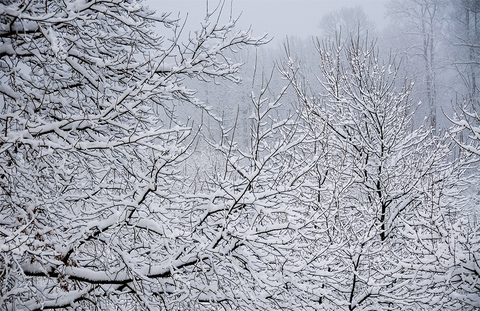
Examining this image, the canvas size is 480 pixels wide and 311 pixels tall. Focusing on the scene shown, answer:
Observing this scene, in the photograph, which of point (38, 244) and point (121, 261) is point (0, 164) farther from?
point (121, 261)

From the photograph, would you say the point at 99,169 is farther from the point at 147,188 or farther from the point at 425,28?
the point at 425,28

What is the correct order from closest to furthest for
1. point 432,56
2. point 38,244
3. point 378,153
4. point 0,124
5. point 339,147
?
point 38,244 → point 0,124 → point 378,153 → point 339,147 → point 432,56

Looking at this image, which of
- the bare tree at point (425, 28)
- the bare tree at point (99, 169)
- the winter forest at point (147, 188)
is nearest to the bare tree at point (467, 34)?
the bare tree at point (425, 28)

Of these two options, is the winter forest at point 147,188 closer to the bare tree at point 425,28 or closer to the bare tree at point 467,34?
the bare tree at point 467,34

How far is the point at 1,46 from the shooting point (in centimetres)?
257

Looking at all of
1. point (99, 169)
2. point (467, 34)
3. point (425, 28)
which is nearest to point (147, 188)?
point (99, 169)

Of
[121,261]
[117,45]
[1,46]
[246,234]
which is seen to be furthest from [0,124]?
[246,234]

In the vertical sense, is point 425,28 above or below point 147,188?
above

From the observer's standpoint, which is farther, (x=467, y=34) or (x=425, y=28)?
(x=425, y=28)

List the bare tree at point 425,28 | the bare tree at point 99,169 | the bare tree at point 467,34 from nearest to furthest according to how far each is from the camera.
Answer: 1. the bare tree at point 99,169
2. the bare tree at point 467,34
3. the bare tree at point 425,28

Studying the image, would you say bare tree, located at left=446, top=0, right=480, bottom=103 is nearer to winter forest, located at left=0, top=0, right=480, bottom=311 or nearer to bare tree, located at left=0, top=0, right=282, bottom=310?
winter forest, located at left=0, top=0, right=480, bottom=311

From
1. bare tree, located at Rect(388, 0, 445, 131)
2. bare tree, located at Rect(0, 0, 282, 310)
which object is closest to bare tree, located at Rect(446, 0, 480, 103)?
bare tree, located at Rect(388, 0, 445, 131)

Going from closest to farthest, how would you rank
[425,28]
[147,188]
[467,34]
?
[147,188], [467,34], [425,28]

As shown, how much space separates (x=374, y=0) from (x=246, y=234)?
8784 cm
